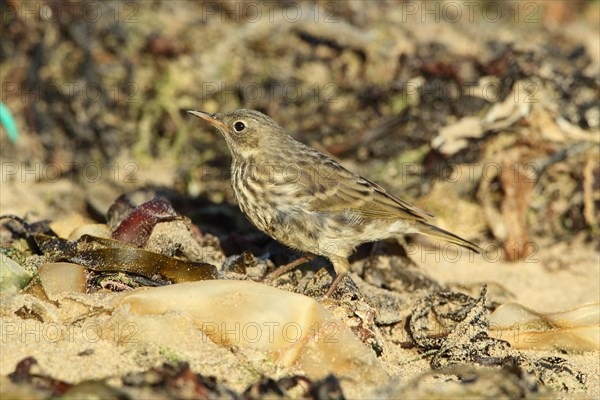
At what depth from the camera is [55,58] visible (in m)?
7.90

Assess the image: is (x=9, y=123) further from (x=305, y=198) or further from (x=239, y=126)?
(x=305, y=198)

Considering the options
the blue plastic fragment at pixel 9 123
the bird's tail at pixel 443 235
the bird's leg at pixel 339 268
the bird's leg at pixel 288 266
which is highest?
the blue plastic fragment at pixel 9 123

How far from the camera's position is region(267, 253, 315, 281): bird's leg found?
526cm

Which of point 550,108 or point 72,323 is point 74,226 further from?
point 550,108

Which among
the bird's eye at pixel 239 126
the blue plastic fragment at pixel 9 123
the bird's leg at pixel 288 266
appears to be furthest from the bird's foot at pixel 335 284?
the blue plastic fragment at pixel 9 123

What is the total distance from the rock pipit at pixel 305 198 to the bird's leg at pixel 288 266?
0.49ft

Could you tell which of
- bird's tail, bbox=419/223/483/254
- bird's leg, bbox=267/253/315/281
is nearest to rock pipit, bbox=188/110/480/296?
bird's tail, bbox=419/223/483/254

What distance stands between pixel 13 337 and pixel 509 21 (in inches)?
297

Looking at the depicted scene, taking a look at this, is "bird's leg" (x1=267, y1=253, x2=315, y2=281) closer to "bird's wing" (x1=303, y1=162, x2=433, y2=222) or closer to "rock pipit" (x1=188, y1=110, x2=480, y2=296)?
"rock pipit" (x1=188, y1=110, x2=480, y2=296)

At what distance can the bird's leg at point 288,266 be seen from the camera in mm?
5257

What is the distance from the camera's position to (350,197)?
5.63 m

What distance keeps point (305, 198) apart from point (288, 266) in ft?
1.61

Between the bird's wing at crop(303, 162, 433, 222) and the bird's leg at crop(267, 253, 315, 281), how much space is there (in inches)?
14.6

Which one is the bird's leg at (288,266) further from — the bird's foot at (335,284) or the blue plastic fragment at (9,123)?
the blue plastic fragment at (9,123)
